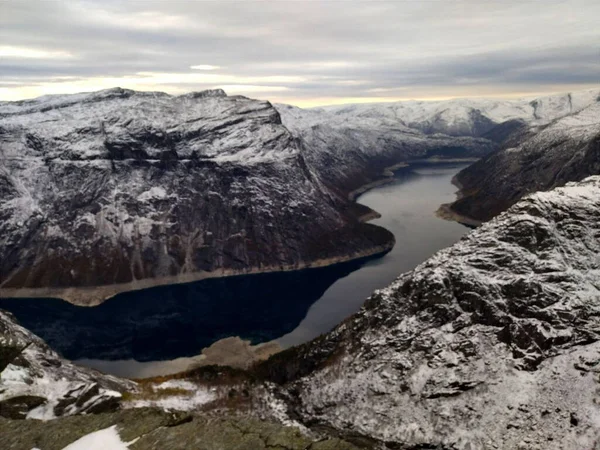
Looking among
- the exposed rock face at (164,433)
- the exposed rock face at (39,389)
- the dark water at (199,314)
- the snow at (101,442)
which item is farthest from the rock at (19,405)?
the dark water at (199,314)

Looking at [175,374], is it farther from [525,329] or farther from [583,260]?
[583,260]

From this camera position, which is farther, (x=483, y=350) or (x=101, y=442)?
(x=483, y=350)

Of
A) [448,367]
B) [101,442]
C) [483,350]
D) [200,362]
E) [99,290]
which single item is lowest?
[200,362]

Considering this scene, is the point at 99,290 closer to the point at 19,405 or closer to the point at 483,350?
the point at 19,405

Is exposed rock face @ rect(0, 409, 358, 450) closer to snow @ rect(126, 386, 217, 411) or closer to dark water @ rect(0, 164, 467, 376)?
Answer: snow @ rect(126, 386, 217, 411)

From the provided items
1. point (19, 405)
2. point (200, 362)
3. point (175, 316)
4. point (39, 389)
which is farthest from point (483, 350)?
point (175, 316)
